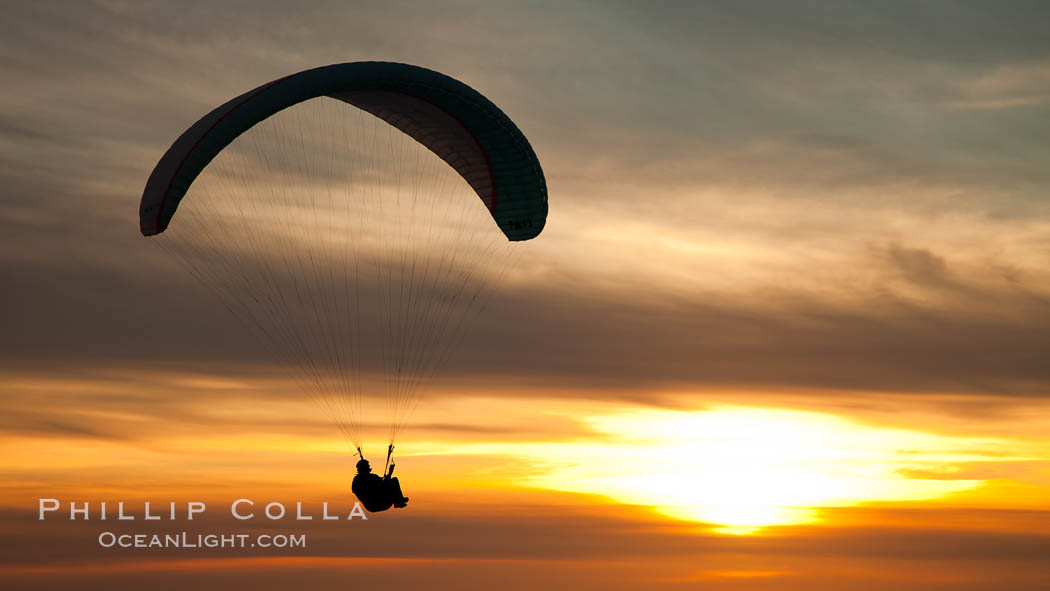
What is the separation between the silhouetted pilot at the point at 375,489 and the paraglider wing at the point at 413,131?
24.5 feet

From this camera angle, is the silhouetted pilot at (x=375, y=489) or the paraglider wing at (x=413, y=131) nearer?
the paraglider wing at (x=413, y=131)

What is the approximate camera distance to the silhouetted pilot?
31547 mm

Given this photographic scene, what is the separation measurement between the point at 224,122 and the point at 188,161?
3.99 feet

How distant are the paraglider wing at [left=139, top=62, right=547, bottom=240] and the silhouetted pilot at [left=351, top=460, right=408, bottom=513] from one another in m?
7.46

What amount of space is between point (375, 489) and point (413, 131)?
9.66 meters

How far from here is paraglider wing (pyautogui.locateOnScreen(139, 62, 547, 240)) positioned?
1160 inches

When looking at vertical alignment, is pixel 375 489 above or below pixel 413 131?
below

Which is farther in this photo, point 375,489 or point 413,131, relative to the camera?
point 413,131

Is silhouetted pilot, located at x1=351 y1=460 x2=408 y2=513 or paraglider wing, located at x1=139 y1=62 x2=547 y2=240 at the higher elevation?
paraglider wing, located at x1=139 y1=62 x2=547 y2=240

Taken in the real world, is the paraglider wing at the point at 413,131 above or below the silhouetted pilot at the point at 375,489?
above

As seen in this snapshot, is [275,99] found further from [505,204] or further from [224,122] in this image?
[505,204]

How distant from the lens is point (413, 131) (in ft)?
115

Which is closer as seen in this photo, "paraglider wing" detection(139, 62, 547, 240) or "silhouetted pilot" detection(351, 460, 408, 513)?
"paraglider wing" detection(139, 62, 547, 240)

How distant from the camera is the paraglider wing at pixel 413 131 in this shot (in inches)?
1160
